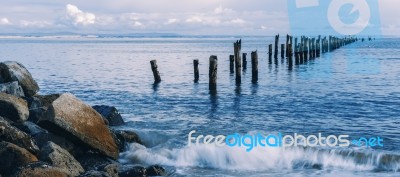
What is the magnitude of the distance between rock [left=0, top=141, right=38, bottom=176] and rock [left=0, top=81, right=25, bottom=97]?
5909 millimetres

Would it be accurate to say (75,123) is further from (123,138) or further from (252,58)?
(252,58)

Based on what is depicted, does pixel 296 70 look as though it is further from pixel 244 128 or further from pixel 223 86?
pixel 244 128

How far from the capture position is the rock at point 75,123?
415 inches

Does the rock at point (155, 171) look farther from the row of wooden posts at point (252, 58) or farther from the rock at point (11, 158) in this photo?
the row of wooden posts at point (252, 58)

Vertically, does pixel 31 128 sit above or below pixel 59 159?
above

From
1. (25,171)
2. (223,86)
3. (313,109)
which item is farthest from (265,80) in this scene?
(25,171)

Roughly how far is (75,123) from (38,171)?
2.56 meters

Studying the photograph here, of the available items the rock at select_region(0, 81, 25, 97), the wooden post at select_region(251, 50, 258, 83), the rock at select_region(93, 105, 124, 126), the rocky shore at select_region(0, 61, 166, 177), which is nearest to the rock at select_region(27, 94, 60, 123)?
the rocky shore at select_region(0, 61, 166, 177)

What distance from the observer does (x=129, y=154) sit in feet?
38.8

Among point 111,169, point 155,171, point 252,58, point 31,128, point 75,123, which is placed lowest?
point 155,171

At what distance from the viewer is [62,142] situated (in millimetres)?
10570

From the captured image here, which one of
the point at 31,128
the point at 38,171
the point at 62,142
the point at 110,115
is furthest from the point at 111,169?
the point at 110,115

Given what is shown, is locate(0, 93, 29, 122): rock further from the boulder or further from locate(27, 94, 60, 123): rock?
the boulder

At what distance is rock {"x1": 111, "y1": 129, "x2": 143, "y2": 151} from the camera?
1218cm
